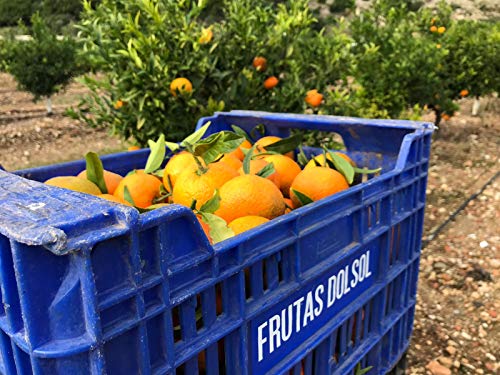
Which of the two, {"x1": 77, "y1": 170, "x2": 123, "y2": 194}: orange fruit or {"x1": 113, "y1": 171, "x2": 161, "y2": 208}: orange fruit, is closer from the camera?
{"x1": 113, "y1": 171, "x2": 161, "y2": 208}: orange fruit

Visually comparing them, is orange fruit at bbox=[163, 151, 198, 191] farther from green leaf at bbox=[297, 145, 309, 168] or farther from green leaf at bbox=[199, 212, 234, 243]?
green leaf at bbox=[297, 145, 309, 168]

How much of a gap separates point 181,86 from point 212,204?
226 centimetres

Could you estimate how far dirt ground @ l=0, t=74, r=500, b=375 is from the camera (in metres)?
2.92

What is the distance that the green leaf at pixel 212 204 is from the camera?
4.62 feet

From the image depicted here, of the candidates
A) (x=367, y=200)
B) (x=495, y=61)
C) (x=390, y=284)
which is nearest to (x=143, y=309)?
(x=367, y=200)

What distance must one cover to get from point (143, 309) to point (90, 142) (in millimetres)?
8766

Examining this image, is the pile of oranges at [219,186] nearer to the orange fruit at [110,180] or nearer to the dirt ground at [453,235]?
the orange fruit at [110,180]

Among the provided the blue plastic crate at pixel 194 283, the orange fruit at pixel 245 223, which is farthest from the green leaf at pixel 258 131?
the orange fruit at pixel 245 223

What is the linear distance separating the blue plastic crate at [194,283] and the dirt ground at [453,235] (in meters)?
1.00

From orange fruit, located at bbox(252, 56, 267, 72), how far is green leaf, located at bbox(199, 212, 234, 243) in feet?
9.14

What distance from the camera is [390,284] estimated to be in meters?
2.10

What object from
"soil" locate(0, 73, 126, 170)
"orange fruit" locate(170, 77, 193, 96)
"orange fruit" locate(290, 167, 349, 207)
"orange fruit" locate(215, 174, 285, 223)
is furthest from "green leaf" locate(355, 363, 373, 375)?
"soil" locate(0, 73, 126, 170)

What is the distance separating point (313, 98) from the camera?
406 centimetres

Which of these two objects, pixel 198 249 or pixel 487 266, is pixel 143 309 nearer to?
pixel 198 249
